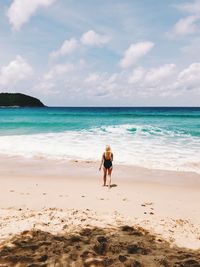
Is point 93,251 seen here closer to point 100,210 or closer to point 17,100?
point 100,210

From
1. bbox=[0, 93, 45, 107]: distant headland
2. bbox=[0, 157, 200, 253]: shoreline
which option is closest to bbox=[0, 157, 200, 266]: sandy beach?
bbox=[0, 157, 200, 253]: shoreline

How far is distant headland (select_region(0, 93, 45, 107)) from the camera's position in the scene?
582 feet

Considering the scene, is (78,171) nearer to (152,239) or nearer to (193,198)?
(193,198)

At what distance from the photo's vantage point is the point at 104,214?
8141mm

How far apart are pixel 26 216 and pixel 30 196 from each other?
218cm

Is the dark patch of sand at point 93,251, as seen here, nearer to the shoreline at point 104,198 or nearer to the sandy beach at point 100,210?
the sandy beach at point 100,210

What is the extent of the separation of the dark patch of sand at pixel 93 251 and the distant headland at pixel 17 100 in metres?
Answer: 178

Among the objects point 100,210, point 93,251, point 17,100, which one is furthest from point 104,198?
point 17,100

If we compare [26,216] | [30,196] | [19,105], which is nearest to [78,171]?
[30,196]

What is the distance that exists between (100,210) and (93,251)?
2.85 meters

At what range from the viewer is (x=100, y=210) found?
8547 millimetres

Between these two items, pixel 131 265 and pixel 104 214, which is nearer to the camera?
pixel 131 265

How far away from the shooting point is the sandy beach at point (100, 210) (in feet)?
18.9

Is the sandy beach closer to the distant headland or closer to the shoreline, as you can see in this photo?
the shoreline
